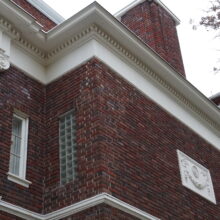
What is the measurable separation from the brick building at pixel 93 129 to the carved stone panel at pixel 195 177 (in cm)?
3

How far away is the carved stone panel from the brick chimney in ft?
13.9

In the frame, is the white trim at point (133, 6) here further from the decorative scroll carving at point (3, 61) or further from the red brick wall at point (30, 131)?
the decorative scroll carving at point (3, 61)

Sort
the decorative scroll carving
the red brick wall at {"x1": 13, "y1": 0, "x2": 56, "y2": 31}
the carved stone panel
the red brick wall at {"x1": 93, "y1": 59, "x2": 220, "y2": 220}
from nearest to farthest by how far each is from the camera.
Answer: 1. the red brick wall at {"x1": 93, "y1": 59, "x2": 220, "y2": 220}
2. the decorative scroll carving
3. the carved stone panel
4. the red brick wall at {"x1": 13, "y1": 0, "x2": 56, "y2": 31}

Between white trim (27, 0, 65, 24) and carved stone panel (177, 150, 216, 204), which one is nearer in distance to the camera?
carved stone panel (177, 150, 216, 204)

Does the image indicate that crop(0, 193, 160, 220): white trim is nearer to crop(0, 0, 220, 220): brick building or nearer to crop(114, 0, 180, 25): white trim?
crop(0, 0, 220, 220): brick building

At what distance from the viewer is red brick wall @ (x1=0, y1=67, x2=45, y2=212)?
30.0 ft

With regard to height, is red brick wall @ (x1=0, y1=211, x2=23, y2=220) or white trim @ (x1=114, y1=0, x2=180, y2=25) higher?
white trim @ (x1=114, y1=0, x2=180, y2=25)

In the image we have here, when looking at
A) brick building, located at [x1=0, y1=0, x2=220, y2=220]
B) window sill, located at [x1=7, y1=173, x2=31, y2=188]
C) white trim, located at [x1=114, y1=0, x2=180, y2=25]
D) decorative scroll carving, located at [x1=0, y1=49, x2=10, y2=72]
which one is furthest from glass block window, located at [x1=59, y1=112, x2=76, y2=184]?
white trim, located at [x1=114, y1=0, x2=180, y2=25]

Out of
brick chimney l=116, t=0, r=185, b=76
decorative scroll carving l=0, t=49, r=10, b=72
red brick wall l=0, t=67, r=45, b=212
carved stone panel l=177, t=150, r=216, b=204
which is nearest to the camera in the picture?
red brick wall l=0, t=67, r=45, b=212

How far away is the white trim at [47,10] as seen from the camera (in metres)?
14.7

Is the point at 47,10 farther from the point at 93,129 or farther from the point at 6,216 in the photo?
the point at 6,216

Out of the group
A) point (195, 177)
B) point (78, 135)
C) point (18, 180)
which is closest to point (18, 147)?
point (18, 180)

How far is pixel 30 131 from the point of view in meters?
10.3

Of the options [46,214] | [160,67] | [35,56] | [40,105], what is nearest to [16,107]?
[40,105]
